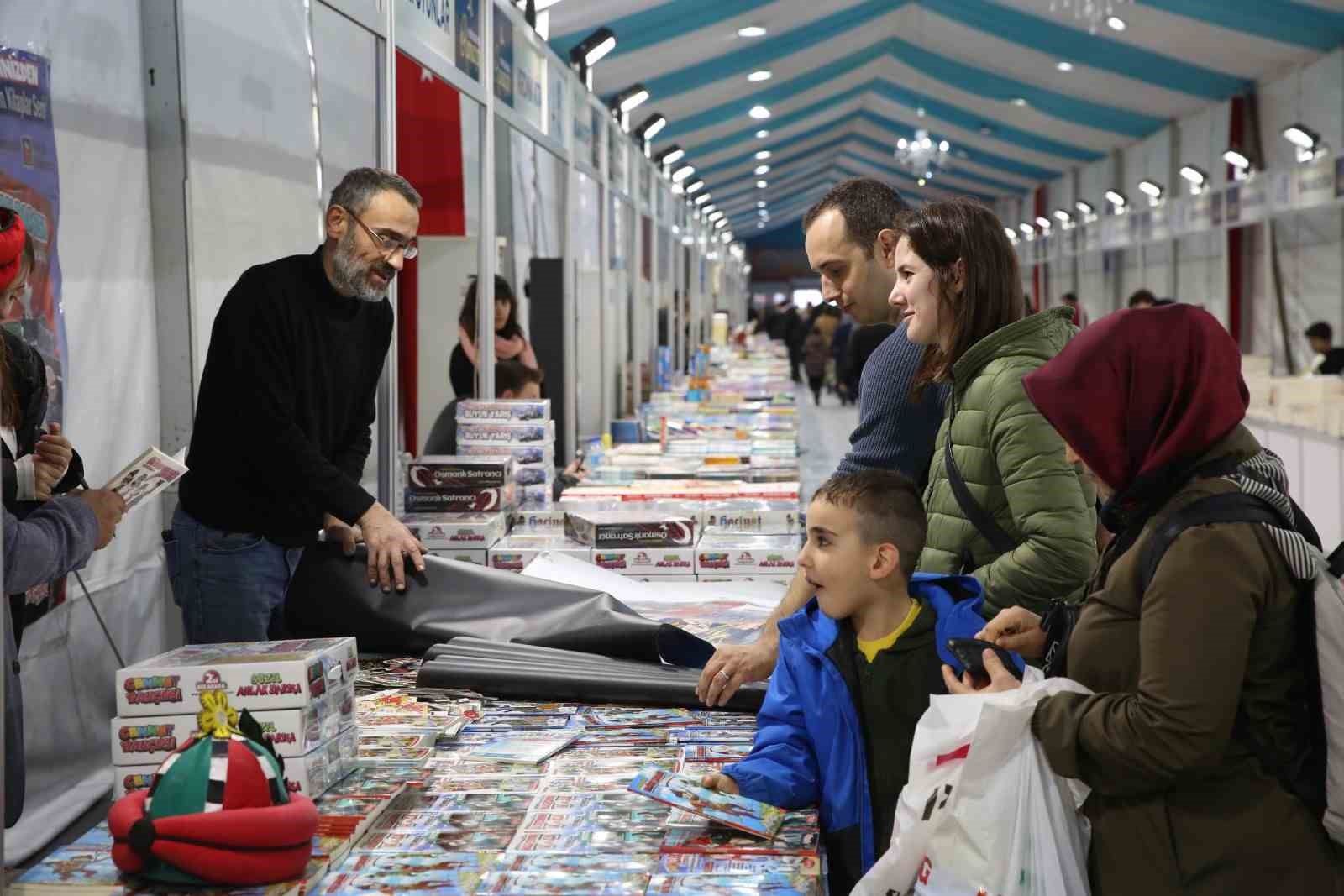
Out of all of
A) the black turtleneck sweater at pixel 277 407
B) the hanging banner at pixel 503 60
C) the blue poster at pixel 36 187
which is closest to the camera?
the blue poster at pixel 36 187

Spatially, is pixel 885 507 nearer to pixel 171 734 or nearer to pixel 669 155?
pixel 171 734

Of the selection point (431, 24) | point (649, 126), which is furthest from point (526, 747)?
point (649, 126)

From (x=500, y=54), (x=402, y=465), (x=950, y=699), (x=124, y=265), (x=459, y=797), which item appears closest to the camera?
(x=950, y=699)

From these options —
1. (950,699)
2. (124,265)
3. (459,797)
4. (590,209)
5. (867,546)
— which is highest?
(590,209)

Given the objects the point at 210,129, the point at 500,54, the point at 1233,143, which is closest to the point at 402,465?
the point at 210,129

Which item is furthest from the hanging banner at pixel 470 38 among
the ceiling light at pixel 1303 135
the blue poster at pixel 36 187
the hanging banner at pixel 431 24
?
the ceiling light at pixel 1303 135

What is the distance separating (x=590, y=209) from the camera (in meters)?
9.98

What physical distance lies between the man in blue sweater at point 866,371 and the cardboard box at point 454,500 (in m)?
1.62

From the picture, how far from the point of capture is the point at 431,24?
487cm

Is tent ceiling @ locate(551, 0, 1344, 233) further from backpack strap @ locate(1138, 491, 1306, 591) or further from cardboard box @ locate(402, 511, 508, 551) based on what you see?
backpack strap @ locate(1138, 491, 1306, 591)

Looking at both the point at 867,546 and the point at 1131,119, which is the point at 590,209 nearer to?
the point at 867,546

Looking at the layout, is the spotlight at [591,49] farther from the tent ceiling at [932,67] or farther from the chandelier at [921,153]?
the chandelier at [921,153]

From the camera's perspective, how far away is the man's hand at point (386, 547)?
312 centimetres

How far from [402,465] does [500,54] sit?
2212 mm
